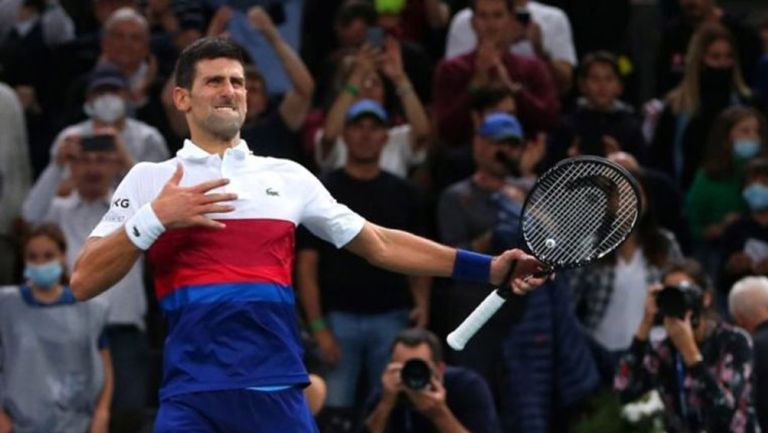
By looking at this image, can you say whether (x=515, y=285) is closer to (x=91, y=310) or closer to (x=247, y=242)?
(x=247, y=242)

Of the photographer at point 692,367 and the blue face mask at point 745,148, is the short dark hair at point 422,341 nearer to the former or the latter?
the photographer at point 692,367

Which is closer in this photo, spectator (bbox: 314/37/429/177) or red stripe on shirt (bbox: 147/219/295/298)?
red stripe on shirt (bbox: 147/219/295/298)

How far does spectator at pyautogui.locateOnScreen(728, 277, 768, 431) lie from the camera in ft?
32.9

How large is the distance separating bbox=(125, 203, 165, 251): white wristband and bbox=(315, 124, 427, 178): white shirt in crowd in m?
5.85

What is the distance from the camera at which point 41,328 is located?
10961 millimetres

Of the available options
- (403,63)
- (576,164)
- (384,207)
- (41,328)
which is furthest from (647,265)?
(576,164)

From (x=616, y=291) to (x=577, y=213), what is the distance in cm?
445

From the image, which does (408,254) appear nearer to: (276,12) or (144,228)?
(144,228)

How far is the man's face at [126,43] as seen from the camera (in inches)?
518

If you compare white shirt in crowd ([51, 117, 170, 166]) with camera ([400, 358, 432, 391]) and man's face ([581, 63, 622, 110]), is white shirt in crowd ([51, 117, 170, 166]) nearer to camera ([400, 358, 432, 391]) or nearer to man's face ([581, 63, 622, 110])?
man's face ([581, 63, 622, 110])

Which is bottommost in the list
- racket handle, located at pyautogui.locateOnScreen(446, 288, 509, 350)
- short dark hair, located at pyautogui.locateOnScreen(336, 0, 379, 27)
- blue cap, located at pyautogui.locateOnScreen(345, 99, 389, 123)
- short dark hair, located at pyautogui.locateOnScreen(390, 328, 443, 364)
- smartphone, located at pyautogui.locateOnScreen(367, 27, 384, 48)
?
short dark hair, located at pyautogui.locateOnScreen(390, 328, 443, 364)

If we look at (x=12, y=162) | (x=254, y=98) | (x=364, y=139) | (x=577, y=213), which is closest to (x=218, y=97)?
(x=577, y=213)

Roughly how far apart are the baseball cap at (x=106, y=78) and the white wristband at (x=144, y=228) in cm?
602

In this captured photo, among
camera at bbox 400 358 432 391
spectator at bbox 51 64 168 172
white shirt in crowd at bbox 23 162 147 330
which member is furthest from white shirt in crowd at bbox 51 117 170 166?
camera at bbox 400 358 432 391
